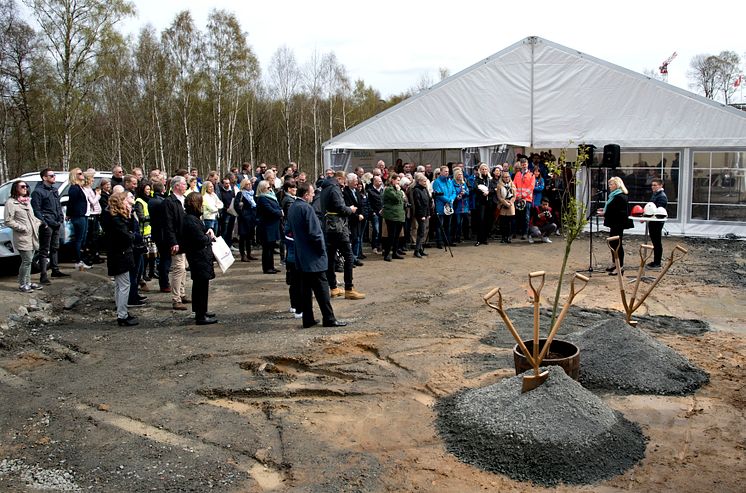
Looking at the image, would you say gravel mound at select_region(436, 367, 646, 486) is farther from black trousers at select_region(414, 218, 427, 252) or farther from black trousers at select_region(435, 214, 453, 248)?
black trousers at select_region(435, 214, 453, 248)

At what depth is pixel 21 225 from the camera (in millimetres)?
9961

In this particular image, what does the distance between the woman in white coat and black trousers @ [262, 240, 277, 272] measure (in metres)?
3.88

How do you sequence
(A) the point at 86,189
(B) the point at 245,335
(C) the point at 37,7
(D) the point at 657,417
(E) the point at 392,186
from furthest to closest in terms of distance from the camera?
(C) the point at 37,7 < (E) the point at 392,186 < (A) the point at 86,189 < (B) the point at 245,335 < (D) the point at 657,417

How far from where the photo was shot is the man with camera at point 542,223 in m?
16.5

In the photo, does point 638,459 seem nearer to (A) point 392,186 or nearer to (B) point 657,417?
(B) point 657,417

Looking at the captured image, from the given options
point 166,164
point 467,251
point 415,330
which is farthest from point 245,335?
point 166,164

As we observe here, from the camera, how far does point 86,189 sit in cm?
1210

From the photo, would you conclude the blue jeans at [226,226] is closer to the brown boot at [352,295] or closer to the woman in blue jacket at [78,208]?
the woman in blue jacket at [78,208]

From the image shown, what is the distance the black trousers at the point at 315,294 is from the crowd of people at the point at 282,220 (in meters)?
0.01

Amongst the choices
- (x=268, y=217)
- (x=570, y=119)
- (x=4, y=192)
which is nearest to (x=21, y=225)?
(x=4, y=192)

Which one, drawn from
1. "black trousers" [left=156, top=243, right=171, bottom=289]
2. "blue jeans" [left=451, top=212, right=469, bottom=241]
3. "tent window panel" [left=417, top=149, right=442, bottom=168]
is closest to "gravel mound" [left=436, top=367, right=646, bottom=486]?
"black trousers" [left=156, top=243, right=171, bottom=289]

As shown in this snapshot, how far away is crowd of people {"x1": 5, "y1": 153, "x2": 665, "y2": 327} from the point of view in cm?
852

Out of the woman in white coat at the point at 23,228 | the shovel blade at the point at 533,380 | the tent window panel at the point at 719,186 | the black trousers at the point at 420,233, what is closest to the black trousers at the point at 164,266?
the woman in white coat at the point at 23,228

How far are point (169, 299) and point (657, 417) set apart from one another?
7473mm
